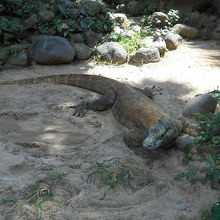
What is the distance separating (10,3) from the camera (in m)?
7.93

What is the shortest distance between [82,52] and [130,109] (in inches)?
119

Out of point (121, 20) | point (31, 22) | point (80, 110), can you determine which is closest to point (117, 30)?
point (121, 20)

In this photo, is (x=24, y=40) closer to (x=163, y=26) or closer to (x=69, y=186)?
(x=163, y=26)

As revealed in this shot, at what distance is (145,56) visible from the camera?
23.1 feet

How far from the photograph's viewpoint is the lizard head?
3607mm

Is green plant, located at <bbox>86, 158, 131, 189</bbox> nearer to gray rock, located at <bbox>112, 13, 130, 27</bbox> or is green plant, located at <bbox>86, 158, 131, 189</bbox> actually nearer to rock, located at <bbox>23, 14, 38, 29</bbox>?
rock, located at <bbox>23, 14, 38, 29</bbox>

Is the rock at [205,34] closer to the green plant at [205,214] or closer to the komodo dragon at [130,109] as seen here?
the komodo dragon at [130,109]

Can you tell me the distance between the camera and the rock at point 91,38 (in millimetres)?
7781

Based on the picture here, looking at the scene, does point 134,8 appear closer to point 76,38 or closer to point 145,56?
point 76,38

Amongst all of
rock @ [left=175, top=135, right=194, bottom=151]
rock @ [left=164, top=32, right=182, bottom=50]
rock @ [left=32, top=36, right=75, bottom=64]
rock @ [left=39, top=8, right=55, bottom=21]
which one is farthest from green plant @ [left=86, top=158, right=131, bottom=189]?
rock @ [left=39, top=8, right=55, bottom=21]

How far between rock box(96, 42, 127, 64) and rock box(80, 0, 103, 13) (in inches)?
79.8

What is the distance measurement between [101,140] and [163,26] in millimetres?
6056

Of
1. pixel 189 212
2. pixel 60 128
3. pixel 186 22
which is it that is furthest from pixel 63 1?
pixel 189 212

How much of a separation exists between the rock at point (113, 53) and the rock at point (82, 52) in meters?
0.27
